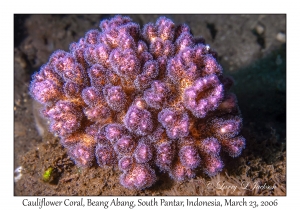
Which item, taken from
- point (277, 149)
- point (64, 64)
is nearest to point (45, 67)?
point (64, 64)

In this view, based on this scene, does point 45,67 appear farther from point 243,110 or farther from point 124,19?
point 243,110

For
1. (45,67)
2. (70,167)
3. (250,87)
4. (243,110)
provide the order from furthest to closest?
1. (250,87)
2. (243,110)
3. (70,167)
4. (45,67)

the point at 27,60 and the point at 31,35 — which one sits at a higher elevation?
the point at 31,35

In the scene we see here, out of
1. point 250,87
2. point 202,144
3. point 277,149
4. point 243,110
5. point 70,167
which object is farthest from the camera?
point 250,87

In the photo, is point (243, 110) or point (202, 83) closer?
point (202, 83)

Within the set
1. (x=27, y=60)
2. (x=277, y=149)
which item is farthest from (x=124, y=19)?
(x=27, y=60)
